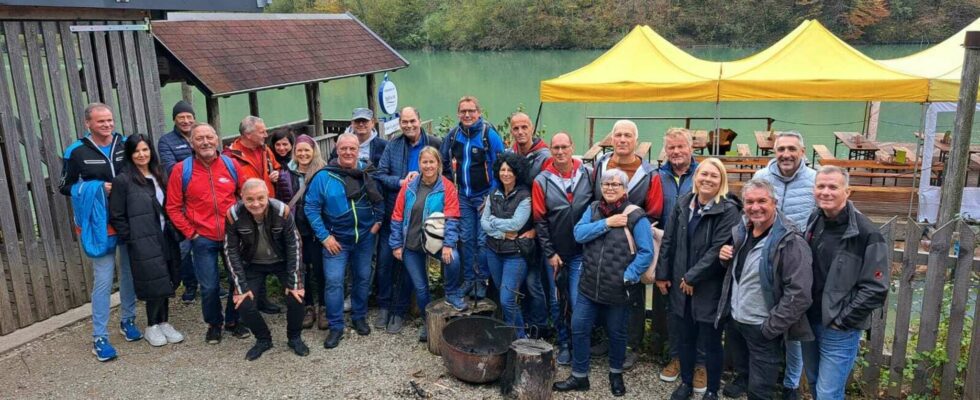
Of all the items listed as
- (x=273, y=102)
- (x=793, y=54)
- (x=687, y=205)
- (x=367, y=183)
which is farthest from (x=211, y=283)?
(x=273, y=102)

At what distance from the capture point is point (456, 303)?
14.2ft

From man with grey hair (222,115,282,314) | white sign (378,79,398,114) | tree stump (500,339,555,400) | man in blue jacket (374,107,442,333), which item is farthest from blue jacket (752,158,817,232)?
white sign (378,79,398,114)

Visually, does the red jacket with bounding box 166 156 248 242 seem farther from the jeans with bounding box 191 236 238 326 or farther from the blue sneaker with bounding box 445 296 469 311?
the blue sneaker with bounding box 445 296 469 311

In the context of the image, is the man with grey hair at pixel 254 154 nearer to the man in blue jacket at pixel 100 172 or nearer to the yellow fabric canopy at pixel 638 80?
the man in blue jacket at pixel 100 172

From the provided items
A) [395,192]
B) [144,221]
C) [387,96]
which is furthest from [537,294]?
[387,96]

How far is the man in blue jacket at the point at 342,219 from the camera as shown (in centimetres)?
423

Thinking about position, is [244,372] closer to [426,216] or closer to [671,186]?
[426,216]

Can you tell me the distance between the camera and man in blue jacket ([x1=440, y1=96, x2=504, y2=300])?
439cm

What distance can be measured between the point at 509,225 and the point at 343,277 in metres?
1.27

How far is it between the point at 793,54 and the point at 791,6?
35503 millimetres

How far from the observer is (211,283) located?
4.34 meters

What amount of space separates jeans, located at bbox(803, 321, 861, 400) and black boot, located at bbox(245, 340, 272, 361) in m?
3.20

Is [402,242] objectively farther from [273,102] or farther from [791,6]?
[791,6]

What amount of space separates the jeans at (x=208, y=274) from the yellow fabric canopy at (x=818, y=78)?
19.8ft
